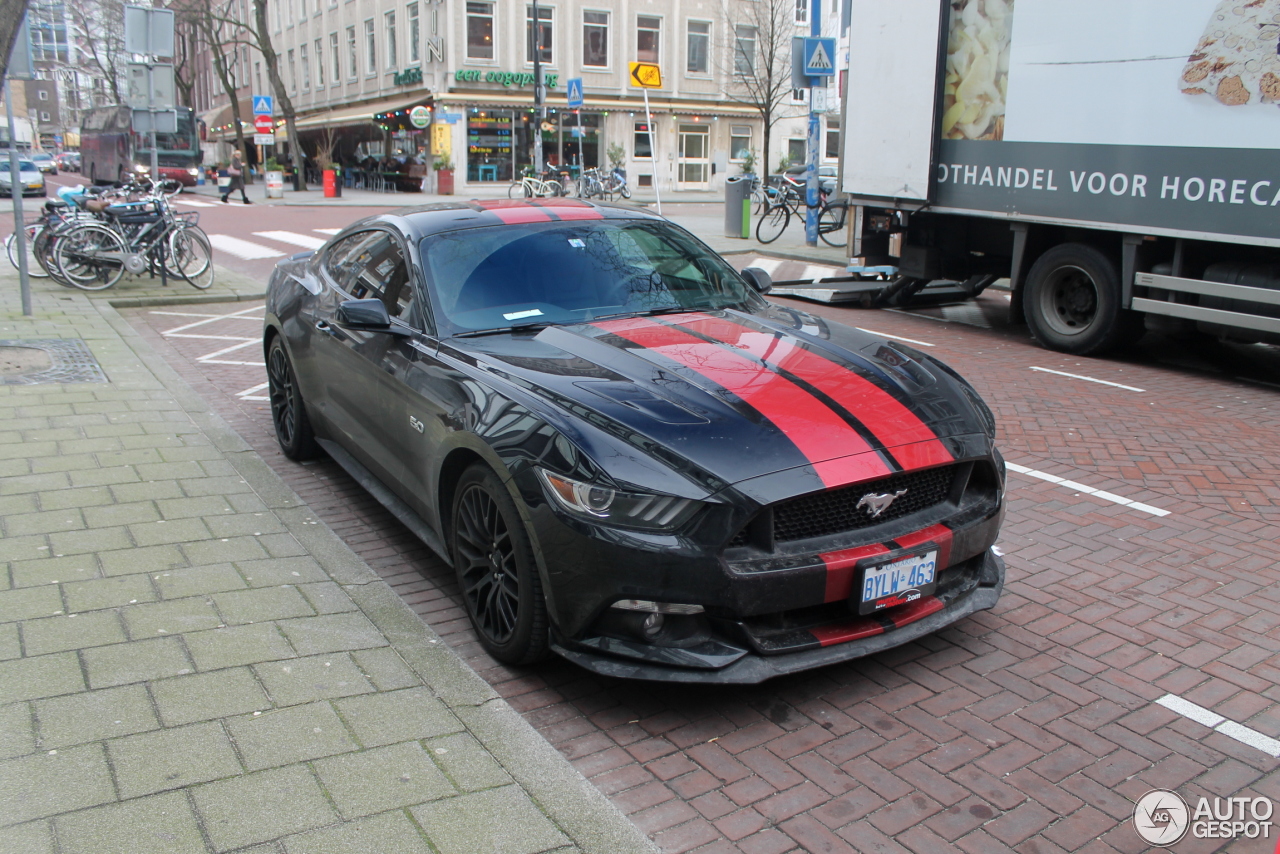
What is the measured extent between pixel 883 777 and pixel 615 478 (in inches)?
47.0

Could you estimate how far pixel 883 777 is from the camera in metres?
3.09

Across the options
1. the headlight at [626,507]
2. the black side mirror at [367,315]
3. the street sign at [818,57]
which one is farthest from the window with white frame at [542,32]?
the headlight at [626,507]

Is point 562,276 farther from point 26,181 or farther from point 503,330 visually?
point 26,181

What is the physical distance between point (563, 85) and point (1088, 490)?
4141 centimetres

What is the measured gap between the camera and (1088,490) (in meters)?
5.77

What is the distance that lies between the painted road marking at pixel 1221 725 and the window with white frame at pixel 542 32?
141 ft

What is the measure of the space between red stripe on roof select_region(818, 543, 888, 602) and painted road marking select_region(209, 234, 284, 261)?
1570 centimetres

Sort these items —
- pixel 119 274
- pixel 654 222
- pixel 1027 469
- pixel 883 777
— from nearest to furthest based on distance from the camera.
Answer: pixel 883 777 < pixel 654 222 < pixel 1027 469 < pixel 119 274

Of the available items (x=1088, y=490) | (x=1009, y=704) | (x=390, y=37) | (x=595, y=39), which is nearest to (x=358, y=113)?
(x=390, y=37)

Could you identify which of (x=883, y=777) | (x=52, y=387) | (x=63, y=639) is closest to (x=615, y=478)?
(x=883, y=777)

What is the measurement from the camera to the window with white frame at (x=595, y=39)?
44.1 m

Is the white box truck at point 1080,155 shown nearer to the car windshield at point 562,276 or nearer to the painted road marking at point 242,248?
the car windshield at point 562,276

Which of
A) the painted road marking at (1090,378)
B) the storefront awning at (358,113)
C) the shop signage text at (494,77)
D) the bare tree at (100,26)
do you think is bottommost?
the painted road marking at (1090,378)

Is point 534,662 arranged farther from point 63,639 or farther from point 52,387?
point 52,387
